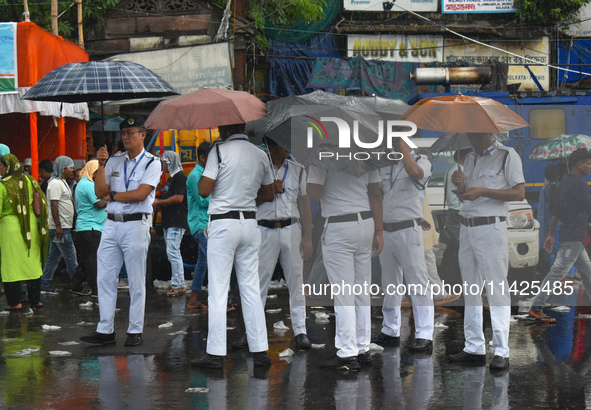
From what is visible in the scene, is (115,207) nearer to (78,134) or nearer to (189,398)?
(189,398)

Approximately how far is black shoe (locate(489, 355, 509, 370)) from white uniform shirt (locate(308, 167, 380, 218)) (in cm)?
171

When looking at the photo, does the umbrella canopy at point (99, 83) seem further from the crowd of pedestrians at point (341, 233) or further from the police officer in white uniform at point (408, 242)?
the police officer in white uniform at point (408, 242)

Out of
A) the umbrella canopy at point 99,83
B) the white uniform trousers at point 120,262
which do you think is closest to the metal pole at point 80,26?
the umbrella canopy at point 99,83

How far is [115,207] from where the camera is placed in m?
7.83

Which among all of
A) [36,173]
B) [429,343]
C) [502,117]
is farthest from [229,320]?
[36,173]

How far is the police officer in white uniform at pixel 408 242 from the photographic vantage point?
7500 mm

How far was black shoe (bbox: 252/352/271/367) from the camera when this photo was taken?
6.90 meters

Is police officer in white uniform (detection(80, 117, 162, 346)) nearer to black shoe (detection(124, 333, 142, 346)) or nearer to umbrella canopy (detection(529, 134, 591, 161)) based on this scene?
black shoe (detection(124, 333, 142, 346))

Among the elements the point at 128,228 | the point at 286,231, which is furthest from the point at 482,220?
the point at 128,228

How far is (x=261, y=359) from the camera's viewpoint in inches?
272

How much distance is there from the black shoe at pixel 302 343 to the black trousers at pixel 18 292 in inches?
173

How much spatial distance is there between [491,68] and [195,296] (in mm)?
9360

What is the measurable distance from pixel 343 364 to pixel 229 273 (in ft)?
4.19

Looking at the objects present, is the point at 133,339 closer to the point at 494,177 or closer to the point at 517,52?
the point at 494,177
